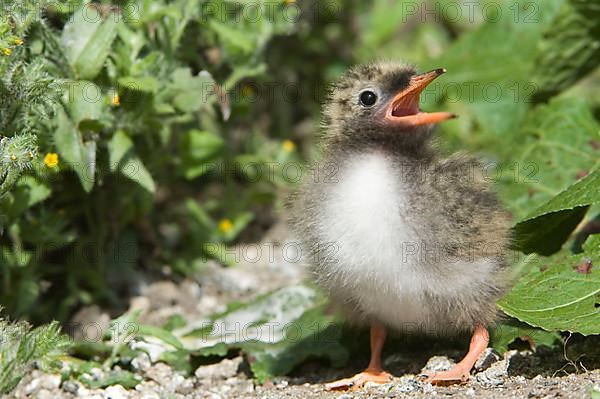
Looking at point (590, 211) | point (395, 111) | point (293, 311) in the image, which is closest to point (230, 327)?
point (293, 311)

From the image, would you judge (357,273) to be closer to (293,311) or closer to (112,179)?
(293,311)

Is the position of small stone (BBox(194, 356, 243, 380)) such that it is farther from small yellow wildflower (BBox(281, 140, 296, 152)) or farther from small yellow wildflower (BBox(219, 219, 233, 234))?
small yellow wildflower (BBox(281, 140, 296, 152))

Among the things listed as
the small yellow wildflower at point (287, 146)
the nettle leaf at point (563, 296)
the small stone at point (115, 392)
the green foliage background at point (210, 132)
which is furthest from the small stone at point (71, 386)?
the small yellow wildflower at point (287, 146)

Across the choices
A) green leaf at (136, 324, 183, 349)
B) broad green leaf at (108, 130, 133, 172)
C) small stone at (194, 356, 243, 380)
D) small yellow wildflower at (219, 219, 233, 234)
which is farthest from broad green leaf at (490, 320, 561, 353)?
small yellow wildflower at (219, 219, 233, 234)

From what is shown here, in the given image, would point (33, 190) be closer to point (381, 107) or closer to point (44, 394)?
point (44, 394)

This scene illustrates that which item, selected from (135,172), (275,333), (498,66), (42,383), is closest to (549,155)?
(498,66)

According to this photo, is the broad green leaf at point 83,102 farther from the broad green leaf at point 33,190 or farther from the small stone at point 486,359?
the small stone at point 486,359
